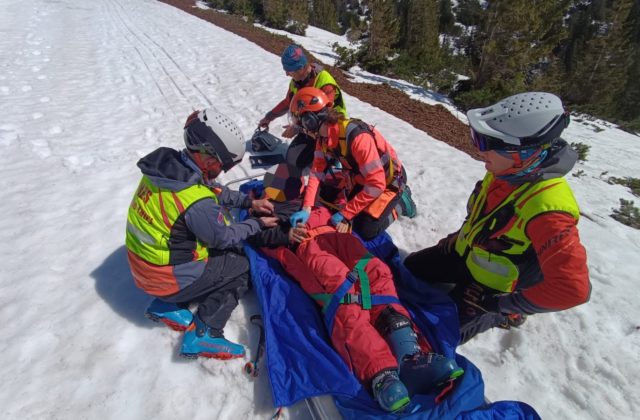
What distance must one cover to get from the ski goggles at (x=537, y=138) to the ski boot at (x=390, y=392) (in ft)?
5.43

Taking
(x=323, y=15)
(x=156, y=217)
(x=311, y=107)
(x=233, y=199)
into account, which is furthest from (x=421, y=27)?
(x=156, y=217)

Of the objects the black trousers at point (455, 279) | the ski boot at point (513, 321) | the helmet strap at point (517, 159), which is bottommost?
the ski boot at point (513, 321)

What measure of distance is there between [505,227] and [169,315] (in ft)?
9.00

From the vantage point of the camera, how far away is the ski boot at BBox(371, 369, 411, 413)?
2.07 metres

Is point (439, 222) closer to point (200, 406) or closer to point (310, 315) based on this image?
point (310, 315)

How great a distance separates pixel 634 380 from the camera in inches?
97.9

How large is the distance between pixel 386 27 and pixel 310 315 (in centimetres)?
1565

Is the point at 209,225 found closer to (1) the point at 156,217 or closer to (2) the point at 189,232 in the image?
(2) the point at 189,232

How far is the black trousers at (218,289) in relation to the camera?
275 centimetres

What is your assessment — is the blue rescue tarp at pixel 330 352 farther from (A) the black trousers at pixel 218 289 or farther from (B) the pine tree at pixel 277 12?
(B) the pine tree at pixel 277 12

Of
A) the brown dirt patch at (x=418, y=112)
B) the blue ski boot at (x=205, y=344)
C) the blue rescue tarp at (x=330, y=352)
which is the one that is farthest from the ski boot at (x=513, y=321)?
the brown dirt patch at (x=418, y=112)

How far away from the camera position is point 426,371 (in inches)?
86.6

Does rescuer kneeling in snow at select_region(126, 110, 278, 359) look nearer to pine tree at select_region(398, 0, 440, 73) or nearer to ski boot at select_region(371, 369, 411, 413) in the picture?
ski boot at select_region(371, 369, 411, 413)

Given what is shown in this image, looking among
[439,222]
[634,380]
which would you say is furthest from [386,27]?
[634,380]
